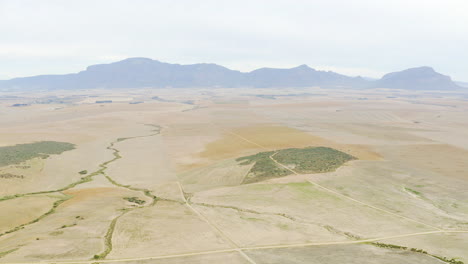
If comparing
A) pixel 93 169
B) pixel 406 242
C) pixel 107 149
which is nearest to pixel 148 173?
pixel 93 169

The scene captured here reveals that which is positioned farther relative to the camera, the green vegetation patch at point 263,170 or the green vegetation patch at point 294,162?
the green vegetation patch at point 294,162

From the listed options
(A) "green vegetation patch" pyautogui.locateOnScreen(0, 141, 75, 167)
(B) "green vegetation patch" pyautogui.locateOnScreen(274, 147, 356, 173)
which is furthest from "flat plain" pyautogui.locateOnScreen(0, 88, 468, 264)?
Answer: (A) "green vegetation patch" pyautogui.locateOnScreen(0, 141, 75, 167)

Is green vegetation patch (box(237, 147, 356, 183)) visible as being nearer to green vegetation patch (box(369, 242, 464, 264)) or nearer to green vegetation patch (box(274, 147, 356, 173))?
green vegetation patch (box(274, 147, 356, 173))

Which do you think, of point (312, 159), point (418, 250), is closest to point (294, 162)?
point (312, 159)

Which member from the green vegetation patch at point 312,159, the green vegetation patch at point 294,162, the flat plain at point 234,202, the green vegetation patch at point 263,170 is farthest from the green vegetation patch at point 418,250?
the green vegetation patch at point 312,159

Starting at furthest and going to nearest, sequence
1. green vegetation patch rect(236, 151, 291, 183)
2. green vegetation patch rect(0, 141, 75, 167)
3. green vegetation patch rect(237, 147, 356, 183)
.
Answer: green vegetation patch rect(0, 141, 75, 167) → green vegetation patch rect(237, 147, 356, 183) → green vegetation patch rect(236, 151, 291, 183)

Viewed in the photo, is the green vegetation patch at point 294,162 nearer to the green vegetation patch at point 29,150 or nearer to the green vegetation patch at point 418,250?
the green vegetation patch at point 418,250

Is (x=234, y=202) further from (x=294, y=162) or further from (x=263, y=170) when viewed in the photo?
(x=294, y=162)
